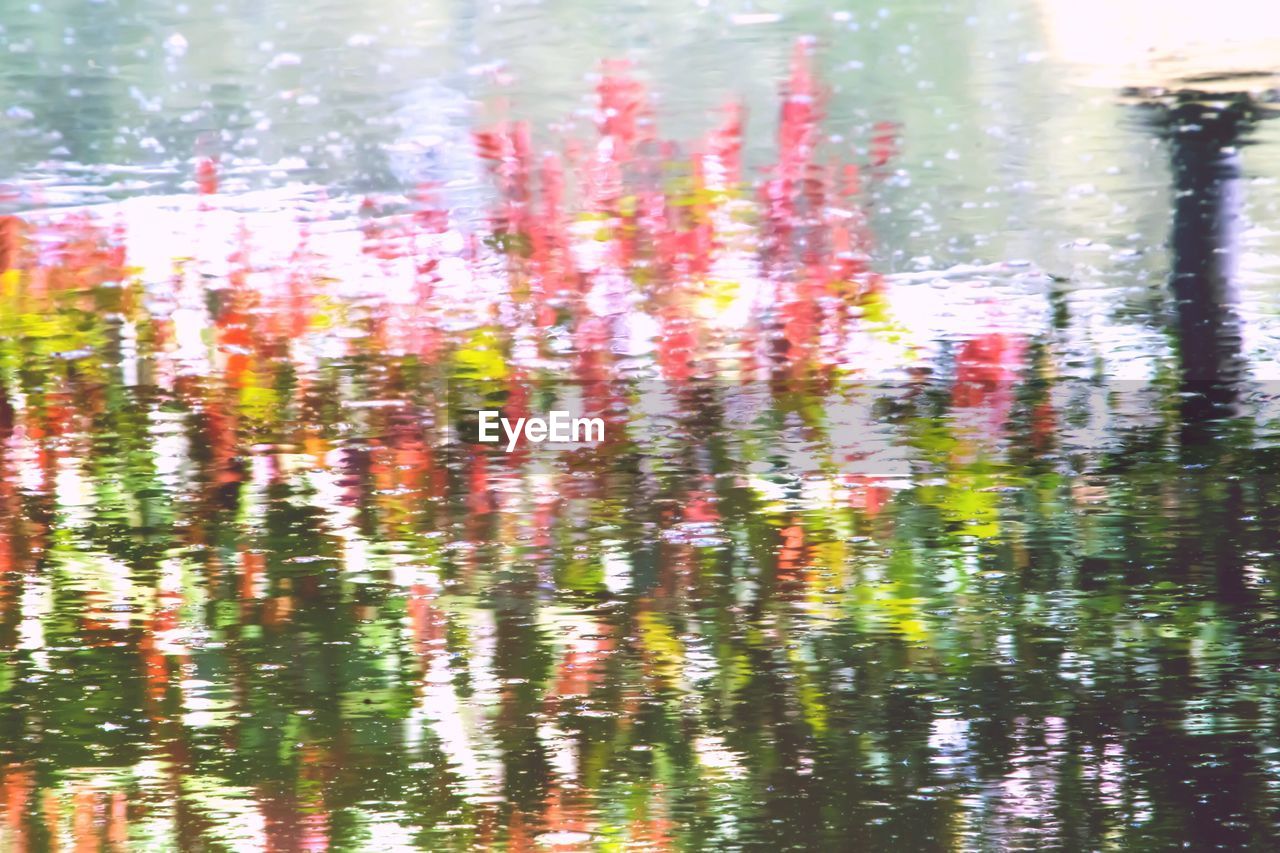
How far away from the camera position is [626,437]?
107 cm

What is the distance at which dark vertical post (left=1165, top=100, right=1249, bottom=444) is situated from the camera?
1.03 m

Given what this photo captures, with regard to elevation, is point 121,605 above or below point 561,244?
below

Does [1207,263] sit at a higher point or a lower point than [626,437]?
higher

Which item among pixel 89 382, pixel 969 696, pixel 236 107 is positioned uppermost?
pixel 236 107

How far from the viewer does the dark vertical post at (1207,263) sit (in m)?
1.03

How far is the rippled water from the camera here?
1045mm

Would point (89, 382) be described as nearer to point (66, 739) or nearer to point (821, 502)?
point (66, 739)

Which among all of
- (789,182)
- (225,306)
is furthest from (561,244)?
(225,306)

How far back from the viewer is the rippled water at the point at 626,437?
3.43 ft

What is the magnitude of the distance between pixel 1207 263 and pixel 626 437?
0.65m

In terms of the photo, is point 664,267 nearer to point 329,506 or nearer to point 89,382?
point 329,506

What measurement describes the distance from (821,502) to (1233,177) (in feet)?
1.82

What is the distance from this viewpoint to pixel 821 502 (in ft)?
3.51

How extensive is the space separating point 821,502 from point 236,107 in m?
0.76
